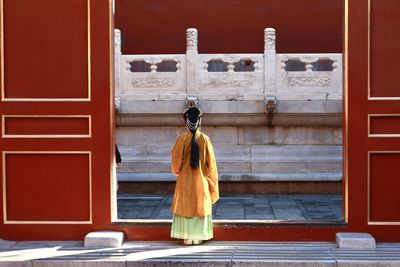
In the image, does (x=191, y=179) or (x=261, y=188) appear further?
(x=261, y=188)

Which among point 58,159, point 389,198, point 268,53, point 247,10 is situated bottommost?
point 389,198

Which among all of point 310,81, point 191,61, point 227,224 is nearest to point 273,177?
point 310,81

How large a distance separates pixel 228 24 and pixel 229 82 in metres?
2.17

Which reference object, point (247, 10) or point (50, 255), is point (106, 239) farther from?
point (247, 10)

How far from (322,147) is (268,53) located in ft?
6.53

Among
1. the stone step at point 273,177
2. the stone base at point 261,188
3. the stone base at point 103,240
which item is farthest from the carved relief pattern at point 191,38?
the stone base at point 103,240

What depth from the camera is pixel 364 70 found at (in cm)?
628

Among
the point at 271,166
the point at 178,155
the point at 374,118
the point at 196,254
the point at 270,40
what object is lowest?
the point at 196,254

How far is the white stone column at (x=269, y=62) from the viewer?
10.8 m

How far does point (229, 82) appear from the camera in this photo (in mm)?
10984

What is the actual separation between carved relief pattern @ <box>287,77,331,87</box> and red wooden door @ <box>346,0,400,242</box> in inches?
181

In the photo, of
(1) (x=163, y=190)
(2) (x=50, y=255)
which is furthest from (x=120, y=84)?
(2) (x=50, y=255)

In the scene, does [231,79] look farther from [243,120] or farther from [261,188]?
[261,188]

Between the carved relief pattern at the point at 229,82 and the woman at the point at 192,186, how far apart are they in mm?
4710
